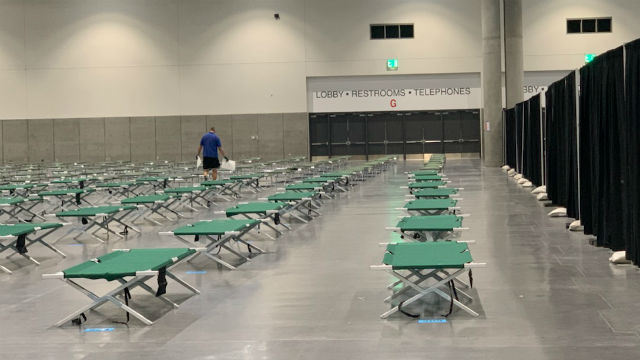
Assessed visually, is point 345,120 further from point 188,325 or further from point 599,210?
point 188,325

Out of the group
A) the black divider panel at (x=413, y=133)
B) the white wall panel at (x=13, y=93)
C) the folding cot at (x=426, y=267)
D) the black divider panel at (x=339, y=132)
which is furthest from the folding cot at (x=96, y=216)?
the white wall panel at (x=13, y=93)

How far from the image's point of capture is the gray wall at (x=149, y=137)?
37.8 m

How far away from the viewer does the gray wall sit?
3778cm

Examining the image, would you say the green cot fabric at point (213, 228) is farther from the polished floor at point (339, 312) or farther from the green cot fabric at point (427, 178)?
the green cot fabric at point (427, 178)

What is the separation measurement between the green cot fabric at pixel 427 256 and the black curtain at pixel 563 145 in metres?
5.23

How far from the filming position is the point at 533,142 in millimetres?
19109

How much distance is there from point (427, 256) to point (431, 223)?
224 cm

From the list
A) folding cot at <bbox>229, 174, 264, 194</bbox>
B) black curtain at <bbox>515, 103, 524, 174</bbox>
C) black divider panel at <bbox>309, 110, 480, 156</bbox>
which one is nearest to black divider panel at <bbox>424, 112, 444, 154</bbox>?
black divider panel at <bbox>309, 110, 480, 156</bbox>

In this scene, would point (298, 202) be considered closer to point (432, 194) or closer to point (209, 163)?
point (432, 194)

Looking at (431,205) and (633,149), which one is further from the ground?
(633,149)

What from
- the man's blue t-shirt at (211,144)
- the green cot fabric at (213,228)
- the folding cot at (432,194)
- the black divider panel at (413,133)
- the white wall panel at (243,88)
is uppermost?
the white wall panel at (243,88)

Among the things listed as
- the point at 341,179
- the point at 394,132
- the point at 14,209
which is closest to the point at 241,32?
the point at 394,132

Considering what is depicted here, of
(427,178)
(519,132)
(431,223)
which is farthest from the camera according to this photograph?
(519,132)

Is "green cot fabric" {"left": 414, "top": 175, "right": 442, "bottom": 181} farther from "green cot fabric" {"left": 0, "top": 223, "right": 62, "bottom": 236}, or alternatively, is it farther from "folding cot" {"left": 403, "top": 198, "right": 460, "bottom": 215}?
"green cot fabric" {"left": 0, "top": 223, "right": 62, "bottom": 236}
